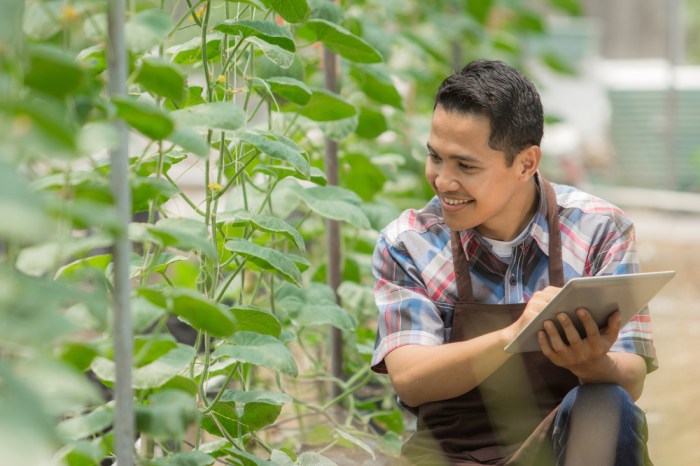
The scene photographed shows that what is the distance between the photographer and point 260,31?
5.05 ft

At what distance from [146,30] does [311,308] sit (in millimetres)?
963

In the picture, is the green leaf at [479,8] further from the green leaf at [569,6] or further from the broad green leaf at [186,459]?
the broad green leaf at [186,459]

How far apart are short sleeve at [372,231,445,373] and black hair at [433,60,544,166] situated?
22 centimetres

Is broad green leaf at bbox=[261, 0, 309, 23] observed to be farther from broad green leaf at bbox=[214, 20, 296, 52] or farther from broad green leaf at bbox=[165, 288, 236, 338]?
broad green leaf at bbox=[165, 288, 236, 338]

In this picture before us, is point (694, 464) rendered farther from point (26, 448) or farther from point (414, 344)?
point (26, 448)

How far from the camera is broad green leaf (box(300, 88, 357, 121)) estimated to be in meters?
2.00

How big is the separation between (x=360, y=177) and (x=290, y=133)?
0.23 m

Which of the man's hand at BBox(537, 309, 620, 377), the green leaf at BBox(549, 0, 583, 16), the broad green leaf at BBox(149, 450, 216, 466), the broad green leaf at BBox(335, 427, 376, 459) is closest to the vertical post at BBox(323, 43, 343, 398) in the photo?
the broad green leaf at BBox(335, 427, 376, 459)

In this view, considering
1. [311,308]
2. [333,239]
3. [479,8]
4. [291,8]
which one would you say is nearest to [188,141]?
[291,8]

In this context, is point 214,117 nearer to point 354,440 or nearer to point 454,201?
point 454,201

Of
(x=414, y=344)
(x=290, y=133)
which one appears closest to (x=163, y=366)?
(x=414, y=344)

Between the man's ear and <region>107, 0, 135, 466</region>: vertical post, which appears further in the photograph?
the man's ear

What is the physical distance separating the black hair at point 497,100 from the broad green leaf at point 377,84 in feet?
1.77

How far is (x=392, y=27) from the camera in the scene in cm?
391
